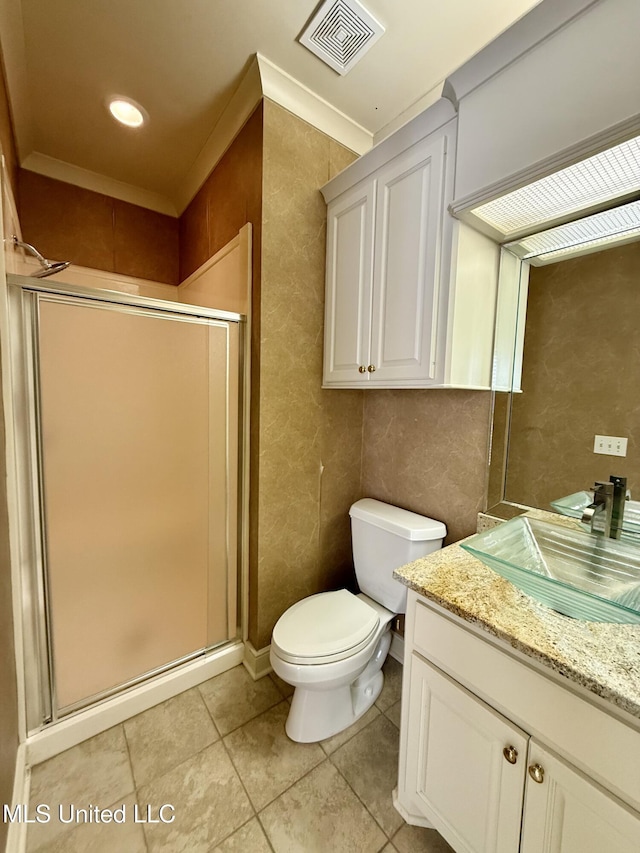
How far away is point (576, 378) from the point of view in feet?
3.59

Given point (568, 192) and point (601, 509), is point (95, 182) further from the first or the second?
point (601, 509)

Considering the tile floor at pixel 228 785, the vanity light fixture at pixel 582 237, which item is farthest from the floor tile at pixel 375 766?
the vanity light fixture at pixel 582 237

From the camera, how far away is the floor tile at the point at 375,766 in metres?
Result: 1.06

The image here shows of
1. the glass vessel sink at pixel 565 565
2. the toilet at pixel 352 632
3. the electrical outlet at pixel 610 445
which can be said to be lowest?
the toilet at pixel 352 632

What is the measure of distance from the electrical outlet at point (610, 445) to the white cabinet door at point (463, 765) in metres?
0.81

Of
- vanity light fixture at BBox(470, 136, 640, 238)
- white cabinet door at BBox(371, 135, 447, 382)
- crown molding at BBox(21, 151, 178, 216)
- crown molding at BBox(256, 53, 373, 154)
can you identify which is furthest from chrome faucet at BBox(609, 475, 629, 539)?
crown molding at BBox(21, 151, 178, 216)

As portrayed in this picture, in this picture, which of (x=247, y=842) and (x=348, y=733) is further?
(x=348, y=733)

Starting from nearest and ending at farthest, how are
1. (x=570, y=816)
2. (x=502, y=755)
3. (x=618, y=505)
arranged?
(x=570, y=816) → (x=502, y=755) → (x=618, y=505)

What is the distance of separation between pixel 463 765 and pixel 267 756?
2.53 ft

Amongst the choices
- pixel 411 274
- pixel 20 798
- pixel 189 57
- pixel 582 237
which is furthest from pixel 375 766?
pixel 189 57

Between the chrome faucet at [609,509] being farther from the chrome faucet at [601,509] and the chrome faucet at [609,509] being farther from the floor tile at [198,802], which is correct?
the floor tile at [198,802]

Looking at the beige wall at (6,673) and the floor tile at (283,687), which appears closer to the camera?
the beige wall at (6,673)

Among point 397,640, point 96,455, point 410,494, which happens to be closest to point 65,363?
point 96,455

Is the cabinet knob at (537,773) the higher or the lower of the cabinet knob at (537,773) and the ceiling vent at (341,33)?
the lower
